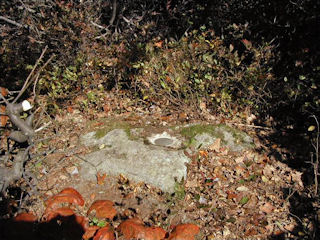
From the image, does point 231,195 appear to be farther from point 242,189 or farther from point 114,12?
point 114,12

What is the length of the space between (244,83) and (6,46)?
4845mm

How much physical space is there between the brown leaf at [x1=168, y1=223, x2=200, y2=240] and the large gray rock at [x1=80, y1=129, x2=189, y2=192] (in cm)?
60

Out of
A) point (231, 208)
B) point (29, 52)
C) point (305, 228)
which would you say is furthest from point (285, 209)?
point (29, 52)

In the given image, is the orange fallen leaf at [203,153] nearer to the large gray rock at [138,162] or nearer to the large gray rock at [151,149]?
the large gray rock at [151,149]

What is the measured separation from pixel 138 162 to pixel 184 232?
128cm

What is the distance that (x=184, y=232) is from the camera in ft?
10.3

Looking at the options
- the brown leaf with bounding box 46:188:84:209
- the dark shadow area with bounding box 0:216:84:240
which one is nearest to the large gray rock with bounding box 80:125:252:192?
the brown leaf with bounding box 46:188:84:209

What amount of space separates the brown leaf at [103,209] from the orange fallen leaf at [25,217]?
0.62m

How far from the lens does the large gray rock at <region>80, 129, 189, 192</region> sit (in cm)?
388

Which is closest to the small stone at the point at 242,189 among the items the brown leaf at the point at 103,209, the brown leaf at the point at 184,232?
the brown leaf at the point at 184,232

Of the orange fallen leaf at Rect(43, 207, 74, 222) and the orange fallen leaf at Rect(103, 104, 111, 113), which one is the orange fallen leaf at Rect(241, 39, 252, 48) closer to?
the orange fallen leaf at Rect(103, 104, 111, 113)

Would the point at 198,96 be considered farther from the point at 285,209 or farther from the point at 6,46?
the point at 6,46

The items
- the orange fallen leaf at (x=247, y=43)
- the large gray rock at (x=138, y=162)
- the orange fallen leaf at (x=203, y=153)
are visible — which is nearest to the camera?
the large gray rock at (x=138, y=162)

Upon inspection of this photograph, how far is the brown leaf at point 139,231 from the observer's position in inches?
118
